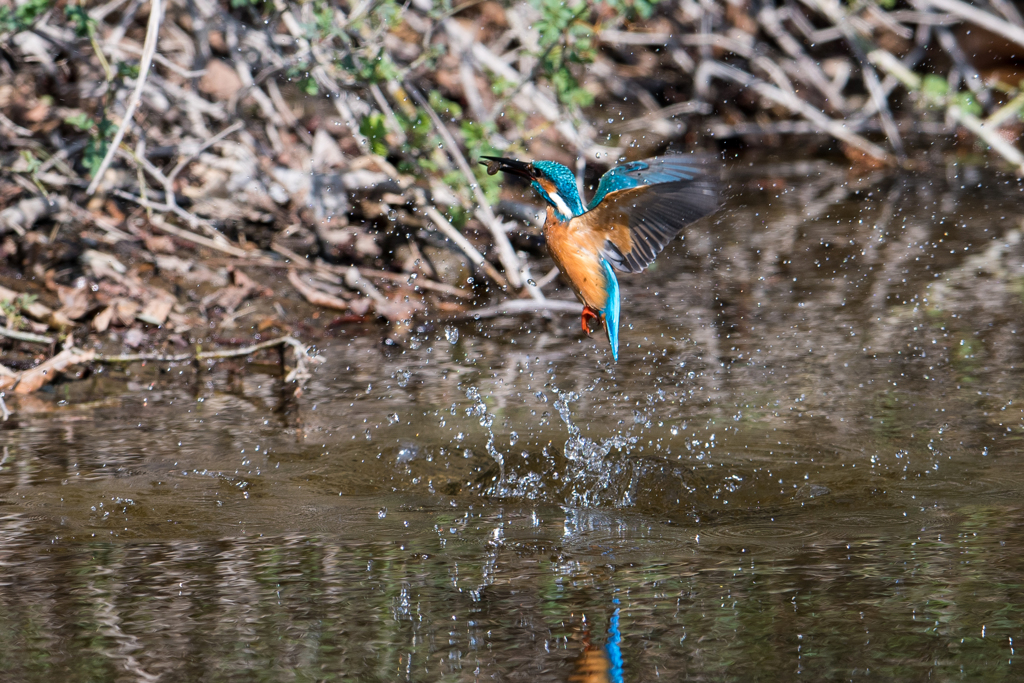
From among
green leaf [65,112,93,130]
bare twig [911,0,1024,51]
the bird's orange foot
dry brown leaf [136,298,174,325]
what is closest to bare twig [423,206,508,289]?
dry brown leaf [136,298,174,325]

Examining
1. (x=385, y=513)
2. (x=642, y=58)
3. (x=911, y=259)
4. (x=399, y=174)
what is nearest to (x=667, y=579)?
(x=385, y=513)

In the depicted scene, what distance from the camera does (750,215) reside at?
6633mm

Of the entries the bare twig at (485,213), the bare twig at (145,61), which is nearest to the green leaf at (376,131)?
the bare twig at (485,213)

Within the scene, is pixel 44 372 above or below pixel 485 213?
below

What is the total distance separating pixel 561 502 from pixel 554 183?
2.75ft

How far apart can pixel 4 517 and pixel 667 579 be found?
169 cm

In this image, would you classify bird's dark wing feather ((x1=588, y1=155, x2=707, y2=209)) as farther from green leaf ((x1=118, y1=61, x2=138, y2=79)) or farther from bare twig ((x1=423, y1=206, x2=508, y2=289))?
green leaf ((x1=118, y1=61, x2=138, y2=79))

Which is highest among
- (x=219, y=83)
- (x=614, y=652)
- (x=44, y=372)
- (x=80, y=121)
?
(x=219, y=83)

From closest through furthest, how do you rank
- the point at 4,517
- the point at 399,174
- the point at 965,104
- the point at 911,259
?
the point at 4,517 < the point at 399,174 < the point at 911,259 < the point at 965,104

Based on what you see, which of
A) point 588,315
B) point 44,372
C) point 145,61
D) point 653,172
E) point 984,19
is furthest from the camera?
point 984,19

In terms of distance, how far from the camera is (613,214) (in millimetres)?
3137

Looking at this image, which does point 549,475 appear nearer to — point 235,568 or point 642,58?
point 235,568

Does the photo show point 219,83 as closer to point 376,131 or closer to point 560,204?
point 376,131

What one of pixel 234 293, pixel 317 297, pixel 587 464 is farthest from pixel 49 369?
pixel 587 464
